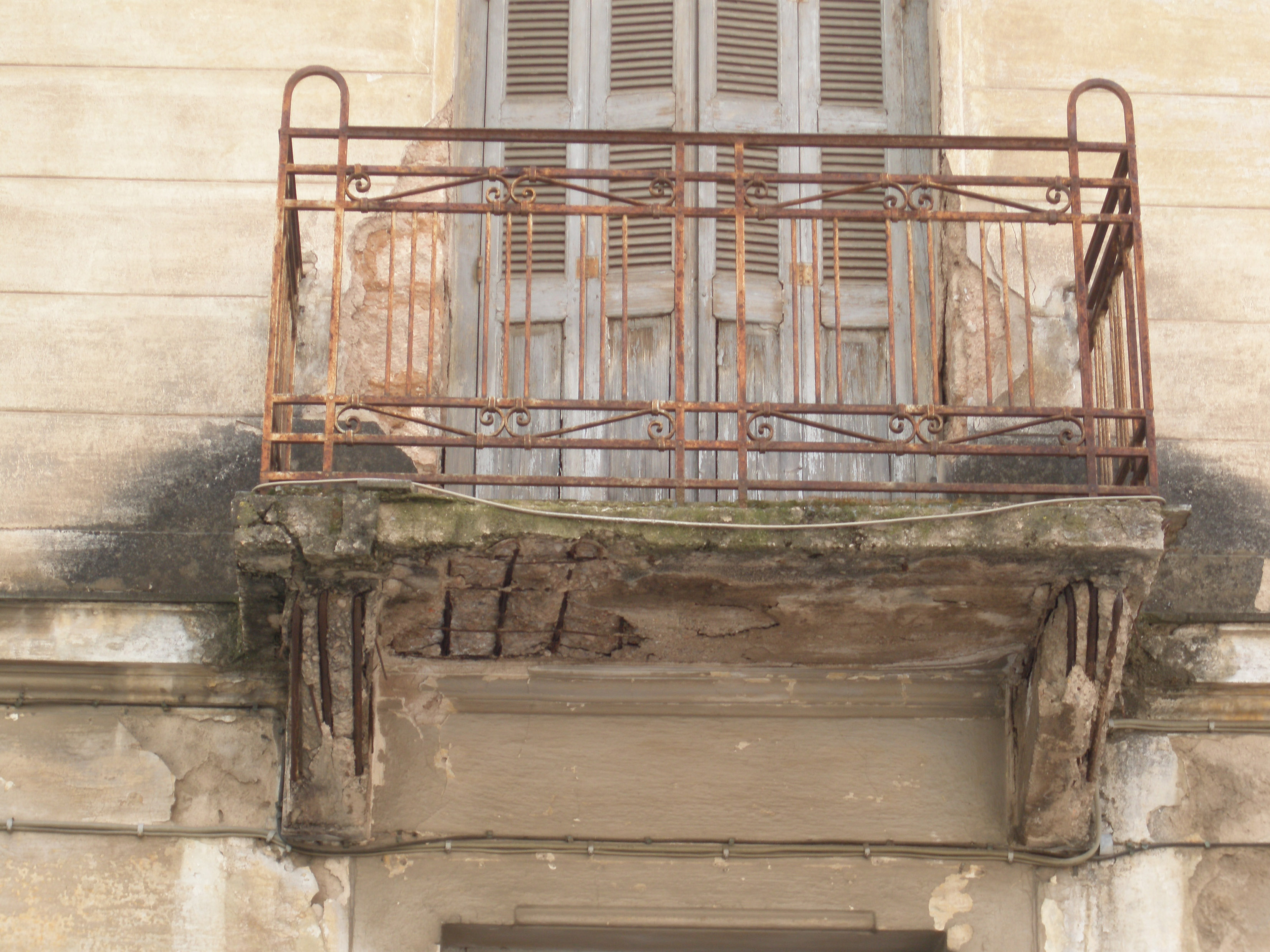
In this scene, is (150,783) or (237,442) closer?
(150,783)

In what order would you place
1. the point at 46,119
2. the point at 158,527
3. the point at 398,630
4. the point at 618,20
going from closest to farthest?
the point at 398,630 → the point at 158,527 → the point at 46,119 → the point at 618,20

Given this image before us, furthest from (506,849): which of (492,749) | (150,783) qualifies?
(150,783)

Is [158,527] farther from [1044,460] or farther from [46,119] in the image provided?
[1044,460]

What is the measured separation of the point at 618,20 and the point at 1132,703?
2.93 metres

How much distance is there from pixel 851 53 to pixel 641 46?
749mm

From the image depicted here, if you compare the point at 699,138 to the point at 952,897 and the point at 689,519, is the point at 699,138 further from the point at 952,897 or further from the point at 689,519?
the point at 952,897

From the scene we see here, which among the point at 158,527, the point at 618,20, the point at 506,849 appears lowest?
the point at 506,849

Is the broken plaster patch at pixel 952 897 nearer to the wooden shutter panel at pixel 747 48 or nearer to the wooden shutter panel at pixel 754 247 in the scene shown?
the wooden shutter panel at pixel 754 247

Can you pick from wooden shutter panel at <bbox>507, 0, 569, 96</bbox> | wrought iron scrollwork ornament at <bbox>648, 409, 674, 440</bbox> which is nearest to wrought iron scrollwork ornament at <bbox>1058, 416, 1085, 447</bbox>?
wrought iron scrollwork ornament at <bbox>648, 409, 674, 440</bbox>

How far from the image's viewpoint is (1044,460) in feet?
16.9

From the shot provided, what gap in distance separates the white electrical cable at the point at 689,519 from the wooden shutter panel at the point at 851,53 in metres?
2.20

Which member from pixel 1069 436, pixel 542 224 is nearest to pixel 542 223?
pixel 542 224

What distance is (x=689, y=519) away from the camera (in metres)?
4.12

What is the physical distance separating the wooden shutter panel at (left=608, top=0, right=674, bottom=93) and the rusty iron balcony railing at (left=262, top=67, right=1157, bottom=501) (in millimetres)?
237
